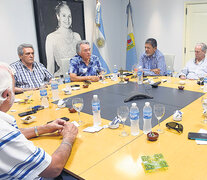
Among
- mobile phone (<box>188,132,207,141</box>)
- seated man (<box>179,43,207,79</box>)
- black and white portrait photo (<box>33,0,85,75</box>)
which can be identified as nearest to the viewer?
mobile phone (<box>188,132,207,141</box>)

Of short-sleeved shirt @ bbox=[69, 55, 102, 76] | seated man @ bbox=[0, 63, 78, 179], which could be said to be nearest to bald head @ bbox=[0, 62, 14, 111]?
seated man @ bbox=[0, 63, 78, 179]

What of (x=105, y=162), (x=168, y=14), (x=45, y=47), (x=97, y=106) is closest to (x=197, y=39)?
(x=168, y=14)

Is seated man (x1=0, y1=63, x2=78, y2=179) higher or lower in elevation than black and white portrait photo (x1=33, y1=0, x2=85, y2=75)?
lower

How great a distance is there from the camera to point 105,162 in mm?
1056

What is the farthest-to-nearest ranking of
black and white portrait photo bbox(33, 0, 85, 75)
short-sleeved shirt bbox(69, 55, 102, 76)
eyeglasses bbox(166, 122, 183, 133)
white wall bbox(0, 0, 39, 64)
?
black and white portrait photo bbox(33, 0, 85, 75) → white wall bbox(0, 0, 39, 64) → short-sleeved shirt bbox(69, 55, 102, 76) → eyeglasses bbox(166, 122, 183, 133)

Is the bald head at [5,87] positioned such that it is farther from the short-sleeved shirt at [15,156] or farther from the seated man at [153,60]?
the seated man at [153,60]

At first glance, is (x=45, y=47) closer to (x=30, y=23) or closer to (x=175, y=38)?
(x=30, y=23)

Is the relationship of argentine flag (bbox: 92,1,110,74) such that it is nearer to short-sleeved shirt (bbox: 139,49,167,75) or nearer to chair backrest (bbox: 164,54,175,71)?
short-sleeved shirt (bbox: 139,49,167,75)

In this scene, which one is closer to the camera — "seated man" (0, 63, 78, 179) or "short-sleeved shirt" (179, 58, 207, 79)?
"seated man" (0, 63, 78, 179)

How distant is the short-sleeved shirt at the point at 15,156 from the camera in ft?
2.60

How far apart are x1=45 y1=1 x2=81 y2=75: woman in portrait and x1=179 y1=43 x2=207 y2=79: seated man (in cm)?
238

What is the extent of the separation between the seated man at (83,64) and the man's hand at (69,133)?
175 centimetres

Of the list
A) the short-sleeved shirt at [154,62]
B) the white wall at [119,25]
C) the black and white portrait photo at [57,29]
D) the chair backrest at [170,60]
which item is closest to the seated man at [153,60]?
the short-sleeved shirt at [154,62]

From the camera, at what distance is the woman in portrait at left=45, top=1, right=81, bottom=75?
4137 millimetres
